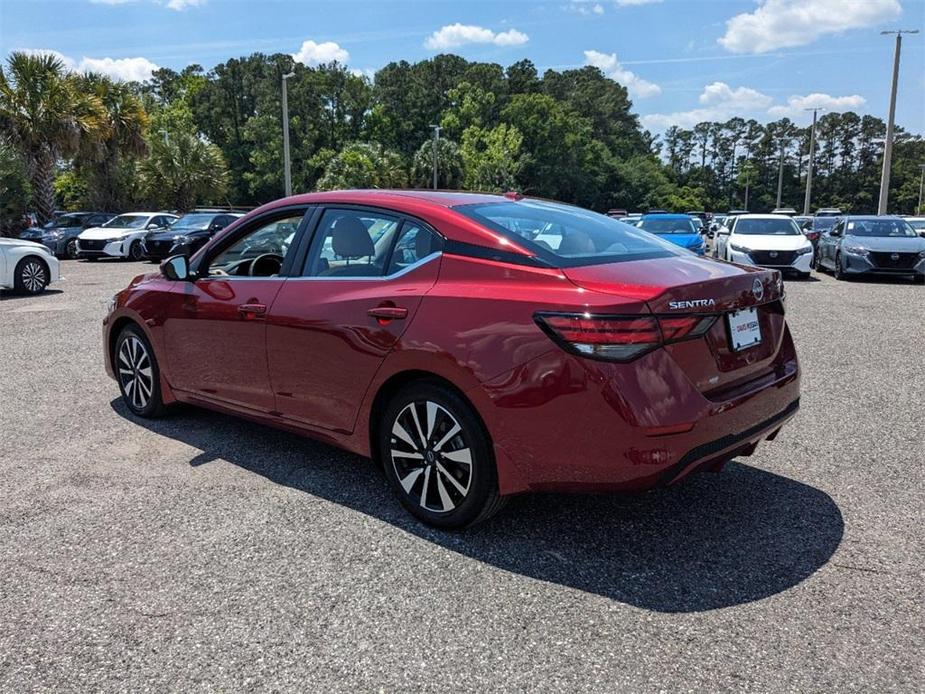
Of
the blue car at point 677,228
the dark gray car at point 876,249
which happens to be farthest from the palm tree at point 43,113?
the dark gray car at point 876,249

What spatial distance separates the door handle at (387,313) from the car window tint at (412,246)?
214 millimetres

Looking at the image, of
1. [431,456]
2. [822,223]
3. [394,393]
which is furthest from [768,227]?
[431,456]

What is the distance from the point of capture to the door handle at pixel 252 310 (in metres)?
4.24

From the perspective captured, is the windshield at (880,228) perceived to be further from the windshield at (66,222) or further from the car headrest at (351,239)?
the windshield at (66,222)

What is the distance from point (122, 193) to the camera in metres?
35.2

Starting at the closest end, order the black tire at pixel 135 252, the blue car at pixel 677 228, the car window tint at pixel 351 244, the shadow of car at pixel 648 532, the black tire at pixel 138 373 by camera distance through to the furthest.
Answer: the shadow of car at pixel 648 532
the car window tint at pixel 351 244
the black tire at pixel 138 373
the blue car at pixel 677 228
the black tire at pixel 135 252

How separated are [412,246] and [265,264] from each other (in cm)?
154

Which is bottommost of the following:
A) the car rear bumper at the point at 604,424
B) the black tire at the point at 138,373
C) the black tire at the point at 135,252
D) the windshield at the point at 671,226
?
the black tire at the point at 135,252

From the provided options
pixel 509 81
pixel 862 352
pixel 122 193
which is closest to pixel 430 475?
pixel 862 352

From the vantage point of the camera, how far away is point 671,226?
1953 centimetres

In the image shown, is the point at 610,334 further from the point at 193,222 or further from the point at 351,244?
the point at 193,222

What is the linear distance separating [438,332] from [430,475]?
2.28 ft

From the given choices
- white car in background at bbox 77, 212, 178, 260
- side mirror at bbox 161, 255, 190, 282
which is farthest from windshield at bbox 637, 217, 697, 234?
side mirror at bbox 161, 255, 190, 282

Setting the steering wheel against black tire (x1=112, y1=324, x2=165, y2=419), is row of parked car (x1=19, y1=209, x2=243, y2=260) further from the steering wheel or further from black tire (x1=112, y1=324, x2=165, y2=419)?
the steering wheel
